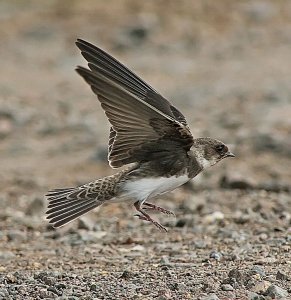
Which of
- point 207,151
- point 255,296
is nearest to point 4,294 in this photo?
point 255,296

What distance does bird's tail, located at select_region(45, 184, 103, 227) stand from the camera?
727 cm

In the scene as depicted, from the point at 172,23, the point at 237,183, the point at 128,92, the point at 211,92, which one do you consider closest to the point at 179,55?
the point at 172,23

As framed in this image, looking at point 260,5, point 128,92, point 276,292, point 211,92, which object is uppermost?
point 260,5

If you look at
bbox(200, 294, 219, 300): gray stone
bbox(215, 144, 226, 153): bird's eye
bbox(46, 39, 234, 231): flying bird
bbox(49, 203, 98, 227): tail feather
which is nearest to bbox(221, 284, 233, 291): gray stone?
bbox(200, 294, 219, 300): gray stone

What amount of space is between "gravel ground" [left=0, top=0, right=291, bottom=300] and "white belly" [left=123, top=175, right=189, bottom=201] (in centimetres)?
51

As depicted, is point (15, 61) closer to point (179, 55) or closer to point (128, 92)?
point (179, 55)

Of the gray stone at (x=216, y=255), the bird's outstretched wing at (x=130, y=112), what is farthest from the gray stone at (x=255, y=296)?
the bird's outstretched wing at (x=130, y=112)

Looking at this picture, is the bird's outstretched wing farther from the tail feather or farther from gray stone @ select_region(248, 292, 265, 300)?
gray stone @ select_region(248, 292, 265, 300)

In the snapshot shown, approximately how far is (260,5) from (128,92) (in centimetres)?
1307

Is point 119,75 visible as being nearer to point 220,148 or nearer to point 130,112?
point 130,112

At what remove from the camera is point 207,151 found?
7840 mm

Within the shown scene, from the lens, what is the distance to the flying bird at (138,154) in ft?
23.2

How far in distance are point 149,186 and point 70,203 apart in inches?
23.0

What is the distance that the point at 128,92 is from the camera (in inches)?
272
